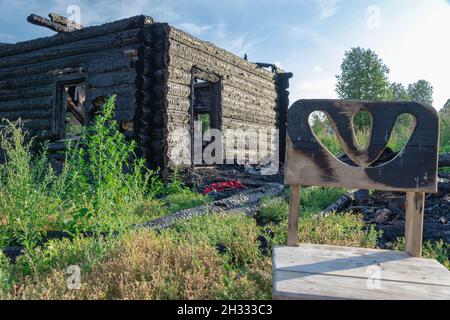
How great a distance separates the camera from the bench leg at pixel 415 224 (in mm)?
2311

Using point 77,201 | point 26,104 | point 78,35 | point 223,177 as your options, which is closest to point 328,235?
point 77,201

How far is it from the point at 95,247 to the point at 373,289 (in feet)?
7.72

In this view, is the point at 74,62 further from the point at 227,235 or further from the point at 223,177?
the point at 227,235

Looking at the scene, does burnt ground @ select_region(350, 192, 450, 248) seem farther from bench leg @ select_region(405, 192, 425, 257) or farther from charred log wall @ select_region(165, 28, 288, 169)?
charred log wall @ select_region(165, 28, 288, 169)

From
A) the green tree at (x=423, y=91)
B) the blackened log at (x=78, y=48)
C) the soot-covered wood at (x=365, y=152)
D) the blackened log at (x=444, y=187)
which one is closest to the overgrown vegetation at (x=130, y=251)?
A: the soot-covered wood at (x=365, y=152)

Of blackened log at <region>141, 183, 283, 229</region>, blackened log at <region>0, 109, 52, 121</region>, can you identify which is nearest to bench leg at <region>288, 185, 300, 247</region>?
blackened log at <region>141, 183, 283, 229</region>

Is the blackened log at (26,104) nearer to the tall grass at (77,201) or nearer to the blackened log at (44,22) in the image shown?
the blackened log at (44,22)

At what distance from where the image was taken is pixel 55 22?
916 centimetres

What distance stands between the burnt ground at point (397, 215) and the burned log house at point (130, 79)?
4177mm

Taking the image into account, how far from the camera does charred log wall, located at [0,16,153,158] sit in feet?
25.6

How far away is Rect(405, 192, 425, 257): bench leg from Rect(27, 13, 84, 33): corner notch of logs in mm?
9323

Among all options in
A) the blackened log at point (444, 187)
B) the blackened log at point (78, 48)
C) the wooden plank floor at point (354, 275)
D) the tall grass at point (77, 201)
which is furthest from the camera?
the blackened log at point (78, 48)

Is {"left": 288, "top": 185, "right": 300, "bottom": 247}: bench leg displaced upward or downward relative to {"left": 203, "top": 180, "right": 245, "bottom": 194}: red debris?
upward

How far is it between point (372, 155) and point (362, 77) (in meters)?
28.6
